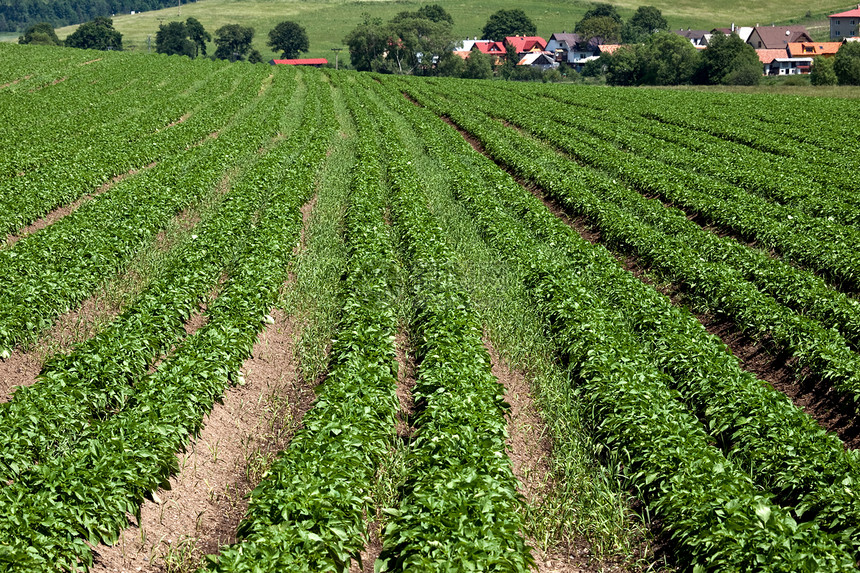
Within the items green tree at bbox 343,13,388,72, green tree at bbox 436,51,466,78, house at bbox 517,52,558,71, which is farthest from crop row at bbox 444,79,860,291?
house at bbox 517,52,558,71

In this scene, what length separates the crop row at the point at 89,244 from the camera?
12523 millimetres

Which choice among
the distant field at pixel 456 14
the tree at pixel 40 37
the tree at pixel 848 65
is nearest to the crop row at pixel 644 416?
the tree at pixel 848 65

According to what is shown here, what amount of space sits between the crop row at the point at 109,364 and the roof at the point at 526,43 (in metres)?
133

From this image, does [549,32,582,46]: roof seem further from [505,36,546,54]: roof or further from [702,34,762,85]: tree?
[702,34,762,85]: tree

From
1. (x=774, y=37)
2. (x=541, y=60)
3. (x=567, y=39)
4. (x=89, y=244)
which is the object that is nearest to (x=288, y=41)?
(x=541, y=60)

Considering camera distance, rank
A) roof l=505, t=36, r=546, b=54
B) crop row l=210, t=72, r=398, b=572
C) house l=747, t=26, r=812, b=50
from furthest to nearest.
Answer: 1. roof l=505, t=36, r=546, b=54
2. house l=747, t=26, r=812, b=50
3. crop row l=210, t=72, r=398, b=572

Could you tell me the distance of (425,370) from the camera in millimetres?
10500

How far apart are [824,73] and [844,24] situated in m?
81.4

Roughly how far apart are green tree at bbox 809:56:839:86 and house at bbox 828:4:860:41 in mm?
74674

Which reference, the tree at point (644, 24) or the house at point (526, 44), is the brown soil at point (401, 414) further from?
the tree at point (644, 24)

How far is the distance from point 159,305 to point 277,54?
141 meters

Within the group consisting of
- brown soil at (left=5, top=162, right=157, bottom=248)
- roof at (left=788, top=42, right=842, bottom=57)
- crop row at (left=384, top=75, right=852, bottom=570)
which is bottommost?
brown soil at (left=5, top=162, right=157, bottom=248)

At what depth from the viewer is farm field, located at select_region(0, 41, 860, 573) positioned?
7383 millimetres

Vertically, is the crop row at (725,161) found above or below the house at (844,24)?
below
